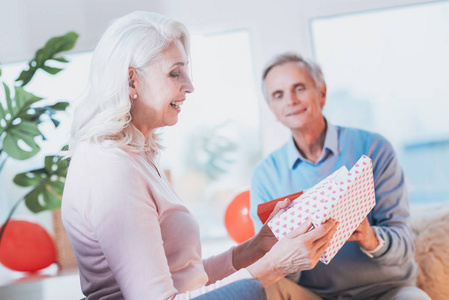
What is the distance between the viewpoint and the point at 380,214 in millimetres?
1883

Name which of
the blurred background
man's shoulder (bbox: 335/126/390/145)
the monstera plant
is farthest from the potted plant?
man's shoulder (bbox: 335/126/390/145)

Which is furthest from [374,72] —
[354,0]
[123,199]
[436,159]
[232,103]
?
[123,199]

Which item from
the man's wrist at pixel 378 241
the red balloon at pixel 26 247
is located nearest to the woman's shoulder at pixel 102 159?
the man's wrist at pixel 378 241

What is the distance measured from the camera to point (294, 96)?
210 cm

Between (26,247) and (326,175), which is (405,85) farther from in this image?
(26,247)

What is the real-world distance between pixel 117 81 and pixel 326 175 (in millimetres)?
1025

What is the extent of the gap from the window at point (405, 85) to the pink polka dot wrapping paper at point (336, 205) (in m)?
1.96

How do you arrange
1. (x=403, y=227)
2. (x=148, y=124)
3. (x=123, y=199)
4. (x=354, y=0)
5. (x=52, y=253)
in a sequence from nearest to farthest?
(x=123, y=199) < (x=148, y=124) < (x=403, y=227) < (x=52, y=253) < (x=354, y=0)

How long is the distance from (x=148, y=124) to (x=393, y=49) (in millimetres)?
2301

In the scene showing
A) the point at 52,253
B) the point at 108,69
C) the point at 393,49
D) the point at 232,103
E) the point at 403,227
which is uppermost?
the point at 108,69

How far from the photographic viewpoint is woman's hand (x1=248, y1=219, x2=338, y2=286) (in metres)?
1.17

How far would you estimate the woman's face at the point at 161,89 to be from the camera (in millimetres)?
1333

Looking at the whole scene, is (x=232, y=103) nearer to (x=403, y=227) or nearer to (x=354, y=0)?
(x=354, y=0)

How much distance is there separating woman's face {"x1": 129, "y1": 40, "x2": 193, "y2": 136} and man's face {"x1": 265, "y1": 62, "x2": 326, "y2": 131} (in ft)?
2.50
